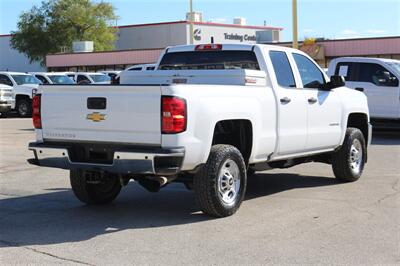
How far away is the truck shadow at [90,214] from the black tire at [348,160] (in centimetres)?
27

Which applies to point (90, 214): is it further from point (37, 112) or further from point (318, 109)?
point (318, 109)

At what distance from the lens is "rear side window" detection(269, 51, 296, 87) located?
26.6 feet

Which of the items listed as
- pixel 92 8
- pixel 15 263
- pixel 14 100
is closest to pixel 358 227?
pixel 15 263

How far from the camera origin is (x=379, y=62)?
16.2 metres

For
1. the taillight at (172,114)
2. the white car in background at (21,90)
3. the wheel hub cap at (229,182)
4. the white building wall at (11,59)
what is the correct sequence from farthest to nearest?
the white building wall at (11,59) < the white car in background at (21,90) < the wheel hub cap at (229,182) < the taillight at (172,114)

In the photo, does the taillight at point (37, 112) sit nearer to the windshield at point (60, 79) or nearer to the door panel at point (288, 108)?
the door panel at point (288, 108)

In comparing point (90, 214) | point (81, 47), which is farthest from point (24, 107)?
point (81, 47)

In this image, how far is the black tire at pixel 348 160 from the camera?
367 inches

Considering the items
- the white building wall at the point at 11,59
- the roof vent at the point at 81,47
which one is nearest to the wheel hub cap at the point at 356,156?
the roof vent at the point at 81,47

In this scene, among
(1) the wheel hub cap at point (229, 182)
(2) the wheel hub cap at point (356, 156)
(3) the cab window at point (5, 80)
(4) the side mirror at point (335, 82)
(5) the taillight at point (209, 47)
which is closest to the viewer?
(1) the wheel hub cap at point (229, 182)

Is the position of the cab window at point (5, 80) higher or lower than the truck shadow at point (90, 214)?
higher

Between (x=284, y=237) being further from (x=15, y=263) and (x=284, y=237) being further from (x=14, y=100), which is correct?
(x=14, y=100)

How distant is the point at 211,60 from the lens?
27.6 ft

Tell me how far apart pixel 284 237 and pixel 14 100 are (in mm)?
21900
